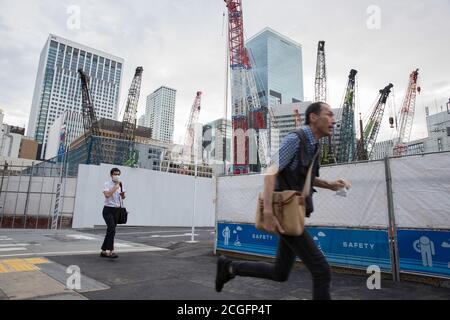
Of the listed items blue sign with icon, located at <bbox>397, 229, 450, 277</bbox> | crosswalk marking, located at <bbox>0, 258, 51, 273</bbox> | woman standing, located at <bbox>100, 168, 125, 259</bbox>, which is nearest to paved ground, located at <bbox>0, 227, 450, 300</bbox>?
crosswalk marking, located at <bbox>0, 258, 51, 273</bbox>

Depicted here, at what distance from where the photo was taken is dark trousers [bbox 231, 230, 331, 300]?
2162mm

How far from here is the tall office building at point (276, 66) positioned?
12619 cm

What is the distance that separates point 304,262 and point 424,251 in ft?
10.7

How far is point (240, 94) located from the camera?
51531 millimetres

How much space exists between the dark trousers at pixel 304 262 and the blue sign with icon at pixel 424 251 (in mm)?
3084

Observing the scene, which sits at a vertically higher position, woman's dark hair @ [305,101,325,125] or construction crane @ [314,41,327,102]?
construction crane @ [314,41,327,102]

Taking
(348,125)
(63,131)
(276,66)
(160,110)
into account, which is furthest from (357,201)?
(160,110)

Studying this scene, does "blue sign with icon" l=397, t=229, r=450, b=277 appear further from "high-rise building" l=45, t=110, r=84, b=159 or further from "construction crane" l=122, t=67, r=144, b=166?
"high-rise building" l=45, t=110, r=84, b=159

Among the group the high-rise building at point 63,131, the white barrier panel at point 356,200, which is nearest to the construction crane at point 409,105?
the white barrier panel at point 356,200

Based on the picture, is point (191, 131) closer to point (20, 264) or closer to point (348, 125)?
point (348, 125)

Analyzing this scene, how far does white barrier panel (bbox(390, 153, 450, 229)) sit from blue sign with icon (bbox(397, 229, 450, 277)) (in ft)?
0.40

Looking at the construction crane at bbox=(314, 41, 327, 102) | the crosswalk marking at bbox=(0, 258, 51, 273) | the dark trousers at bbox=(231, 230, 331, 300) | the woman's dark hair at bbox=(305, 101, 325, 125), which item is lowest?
the crosswalk marking at bbox=(0, 258, 51, 273)

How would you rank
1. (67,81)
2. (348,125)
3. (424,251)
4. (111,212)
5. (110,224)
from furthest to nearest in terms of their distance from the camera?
1. (67,81)
2. (348,125)
3. (111,212)
4. (110,224)
5. (424,251)
